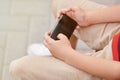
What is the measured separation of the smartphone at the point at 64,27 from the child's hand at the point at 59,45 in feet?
0.07

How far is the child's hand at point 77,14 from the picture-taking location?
0.99 metres

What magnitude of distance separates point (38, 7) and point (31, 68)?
0.88 meters

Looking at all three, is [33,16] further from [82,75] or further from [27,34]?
[82,75]

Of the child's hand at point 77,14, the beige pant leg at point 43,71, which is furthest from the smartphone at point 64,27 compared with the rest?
the beige pant leg at point 43,71

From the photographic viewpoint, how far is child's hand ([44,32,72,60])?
0.86 m

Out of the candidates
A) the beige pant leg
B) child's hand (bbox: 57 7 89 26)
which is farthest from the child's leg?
the beige pant leg

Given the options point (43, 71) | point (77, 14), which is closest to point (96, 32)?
point (77, 14)

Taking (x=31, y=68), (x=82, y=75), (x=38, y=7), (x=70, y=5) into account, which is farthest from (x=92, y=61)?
(x=38, y=7)

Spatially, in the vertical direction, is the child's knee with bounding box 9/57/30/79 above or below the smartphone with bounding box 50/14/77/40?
below

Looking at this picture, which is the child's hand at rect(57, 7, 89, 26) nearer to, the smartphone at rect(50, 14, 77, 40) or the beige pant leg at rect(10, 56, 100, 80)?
the smartphone at rect(50, 14, 77, 40)

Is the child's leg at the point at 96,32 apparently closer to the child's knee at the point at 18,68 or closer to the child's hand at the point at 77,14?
the child's hand at the point at 77,14

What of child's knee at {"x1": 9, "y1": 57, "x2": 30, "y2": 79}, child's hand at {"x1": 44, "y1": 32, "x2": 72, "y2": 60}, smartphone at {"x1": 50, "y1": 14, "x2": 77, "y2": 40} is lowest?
child's knee at {"x1": 9, "y1": 57, "x2": 30, "y2": 79}

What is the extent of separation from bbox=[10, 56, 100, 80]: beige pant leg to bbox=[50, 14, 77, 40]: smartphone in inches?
5.0

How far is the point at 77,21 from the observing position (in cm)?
100
